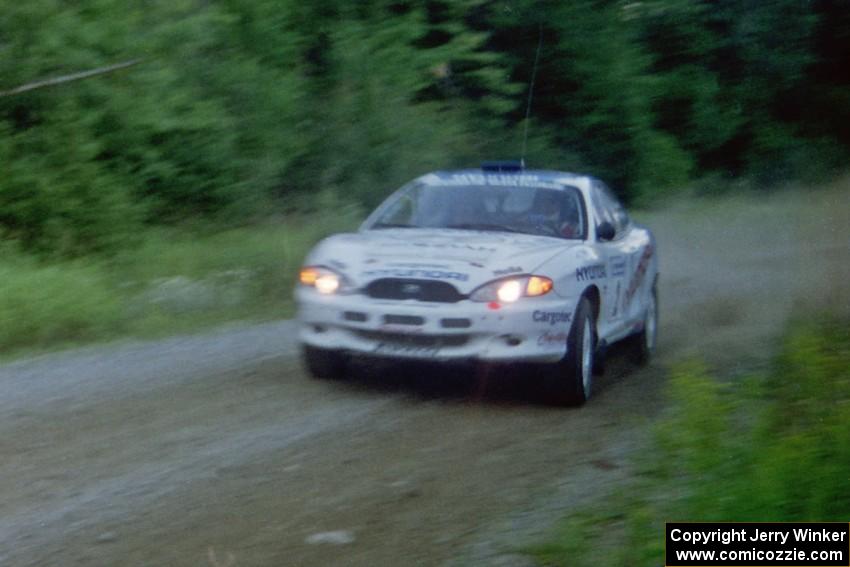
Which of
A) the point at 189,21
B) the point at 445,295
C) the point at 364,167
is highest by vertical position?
the point at 189,21

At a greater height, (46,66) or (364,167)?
(46,66)

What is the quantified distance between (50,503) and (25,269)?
7174 millimetres

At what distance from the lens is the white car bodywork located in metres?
9.28

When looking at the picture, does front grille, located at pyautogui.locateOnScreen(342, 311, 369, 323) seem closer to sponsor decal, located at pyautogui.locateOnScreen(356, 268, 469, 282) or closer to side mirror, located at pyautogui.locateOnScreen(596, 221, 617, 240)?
sponsor decal, located at pyautogui.locateOnScreen(356, 268, 469, 282)

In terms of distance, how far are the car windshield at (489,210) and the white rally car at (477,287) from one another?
0.01m

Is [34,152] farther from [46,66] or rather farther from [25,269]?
[25,269]

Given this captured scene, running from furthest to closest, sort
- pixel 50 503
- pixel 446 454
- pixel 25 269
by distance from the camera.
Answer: pixel 25 269 → pixel 446 454 → pixel 50 503

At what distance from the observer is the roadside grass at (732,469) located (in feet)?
18.5

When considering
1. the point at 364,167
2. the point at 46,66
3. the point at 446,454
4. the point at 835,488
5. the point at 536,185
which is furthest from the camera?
the point at 364,167

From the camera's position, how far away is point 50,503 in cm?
701

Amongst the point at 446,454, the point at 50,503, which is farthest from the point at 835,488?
the point at 50,503

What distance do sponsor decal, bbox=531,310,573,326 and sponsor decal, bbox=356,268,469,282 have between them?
528 millimetres

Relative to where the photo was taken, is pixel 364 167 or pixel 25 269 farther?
pixel 364 167

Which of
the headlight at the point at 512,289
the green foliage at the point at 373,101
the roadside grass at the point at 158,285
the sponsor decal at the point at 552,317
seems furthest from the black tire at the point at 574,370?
the green foliage at the point at 373,101
